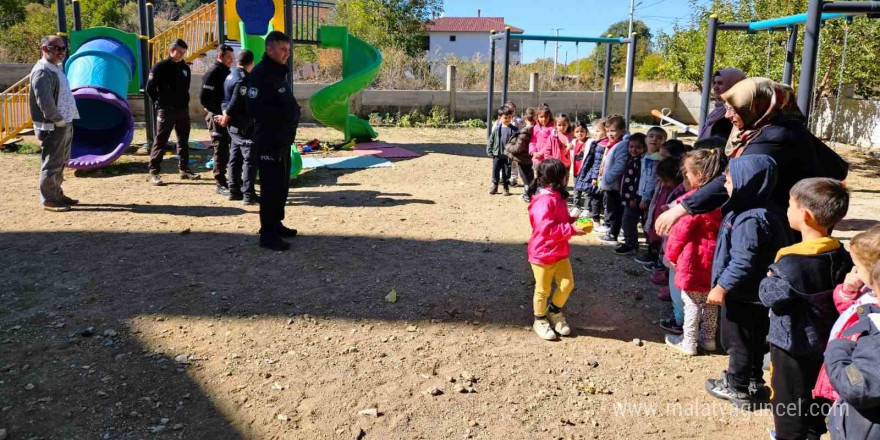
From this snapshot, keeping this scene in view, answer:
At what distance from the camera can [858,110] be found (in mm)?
14609

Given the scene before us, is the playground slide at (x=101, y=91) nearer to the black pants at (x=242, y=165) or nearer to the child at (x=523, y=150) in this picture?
the black pants at (x=242, y=165)

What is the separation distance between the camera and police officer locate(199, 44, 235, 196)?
25.0 feet

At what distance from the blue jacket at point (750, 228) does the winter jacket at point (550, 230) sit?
1.00 metres

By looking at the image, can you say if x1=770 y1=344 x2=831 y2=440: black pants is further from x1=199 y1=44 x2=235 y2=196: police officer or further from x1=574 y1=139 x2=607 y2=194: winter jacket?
x1=199 y1=44 x2=235 y2=196: police officer

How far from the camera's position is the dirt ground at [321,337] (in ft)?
10.3

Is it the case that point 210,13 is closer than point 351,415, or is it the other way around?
point 351,415

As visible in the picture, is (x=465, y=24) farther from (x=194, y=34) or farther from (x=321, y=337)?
(x=321, y=337)

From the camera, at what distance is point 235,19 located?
11914 millimetres

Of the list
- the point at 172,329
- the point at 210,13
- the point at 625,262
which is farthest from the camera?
the point at 210,13

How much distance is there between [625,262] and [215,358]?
11.8ft

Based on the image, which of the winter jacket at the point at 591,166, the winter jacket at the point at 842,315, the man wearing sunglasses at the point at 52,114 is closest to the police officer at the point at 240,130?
the man wearing sunglasses at the point at 52,114

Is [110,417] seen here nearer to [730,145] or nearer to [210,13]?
[730,145]

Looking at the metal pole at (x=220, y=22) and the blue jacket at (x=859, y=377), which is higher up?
the metal pole at (x=220, y=22)

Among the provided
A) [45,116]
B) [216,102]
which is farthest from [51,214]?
[216,102]
